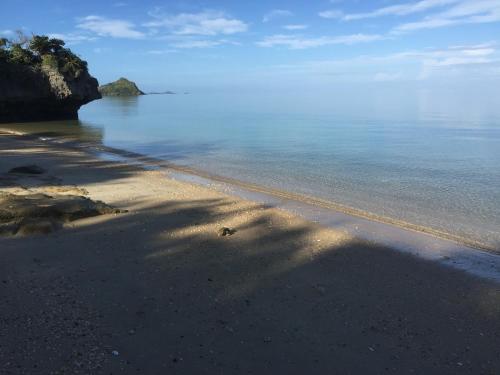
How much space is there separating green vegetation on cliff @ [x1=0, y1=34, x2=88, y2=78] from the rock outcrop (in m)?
0.39

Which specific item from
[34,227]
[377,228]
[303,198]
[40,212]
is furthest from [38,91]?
[377,228]

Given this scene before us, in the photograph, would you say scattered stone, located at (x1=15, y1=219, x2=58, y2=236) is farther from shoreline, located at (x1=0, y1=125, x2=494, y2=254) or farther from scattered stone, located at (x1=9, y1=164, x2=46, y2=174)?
scattered stone, located at (x1=9, y1=164, x2=46, y2=174)

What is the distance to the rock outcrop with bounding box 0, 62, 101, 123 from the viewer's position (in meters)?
41.8

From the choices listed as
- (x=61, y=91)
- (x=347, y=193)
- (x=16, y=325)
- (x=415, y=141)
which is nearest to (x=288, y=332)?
(x=16, y=325)

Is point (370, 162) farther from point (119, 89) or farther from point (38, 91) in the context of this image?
point (119, 89)

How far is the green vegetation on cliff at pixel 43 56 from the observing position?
139 feet

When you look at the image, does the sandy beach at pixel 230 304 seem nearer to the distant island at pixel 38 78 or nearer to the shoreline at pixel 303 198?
the shoreline at pixel 303 198

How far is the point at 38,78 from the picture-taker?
4294 centimetres

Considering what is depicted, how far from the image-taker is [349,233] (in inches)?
394

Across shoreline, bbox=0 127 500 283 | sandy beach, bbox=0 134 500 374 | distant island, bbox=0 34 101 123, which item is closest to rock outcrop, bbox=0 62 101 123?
distant island, bbox=0 34 101 123

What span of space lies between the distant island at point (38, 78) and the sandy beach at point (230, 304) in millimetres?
38376

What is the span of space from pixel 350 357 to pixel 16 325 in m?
3.74

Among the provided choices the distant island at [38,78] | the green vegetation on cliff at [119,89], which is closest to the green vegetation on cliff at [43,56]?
the distant island at [38,78]

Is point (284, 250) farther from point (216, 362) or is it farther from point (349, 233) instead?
point (216, 362)
